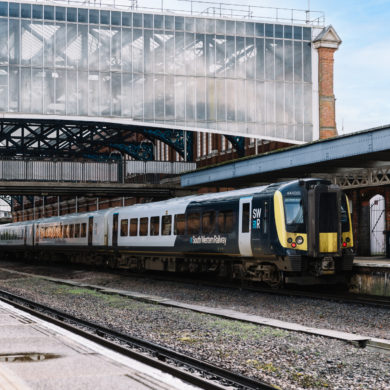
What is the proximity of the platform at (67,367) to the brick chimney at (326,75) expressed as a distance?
3562cm

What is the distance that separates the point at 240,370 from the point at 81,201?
6330 centimetres

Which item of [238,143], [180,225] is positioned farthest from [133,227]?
[238,143]

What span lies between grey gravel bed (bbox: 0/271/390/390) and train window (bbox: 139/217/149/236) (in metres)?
9.71

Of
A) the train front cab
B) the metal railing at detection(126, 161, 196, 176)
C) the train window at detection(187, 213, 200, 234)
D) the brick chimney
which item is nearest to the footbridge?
the train front cab

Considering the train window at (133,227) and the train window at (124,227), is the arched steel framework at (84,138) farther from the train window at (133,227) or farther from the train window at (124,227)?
the train window at (133,227)

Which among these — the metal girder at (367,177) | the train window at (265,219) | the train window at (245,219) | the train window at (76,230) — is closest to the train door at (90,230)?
the train window at (76,230)

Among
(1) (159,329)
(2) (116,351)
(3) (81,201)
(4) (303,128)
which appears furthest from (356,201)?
(3) (81,201)

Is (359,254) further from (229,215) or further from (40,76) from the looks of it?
(40,76)

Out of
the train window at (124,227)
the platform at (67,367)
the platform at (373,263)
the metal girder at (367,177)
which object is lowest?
the platform at (67,367)

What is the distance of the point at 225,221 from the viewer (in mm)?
20578

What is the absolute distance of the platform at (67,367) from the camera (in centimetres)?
713

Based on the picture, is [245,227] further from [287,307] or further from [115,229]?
[115,229]

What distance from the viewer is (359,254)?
34.8 meters

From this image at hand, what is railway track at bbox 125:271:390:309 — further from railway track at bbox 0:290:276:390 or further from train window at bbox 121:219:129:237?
railway track at bbox 0:290:276:390
